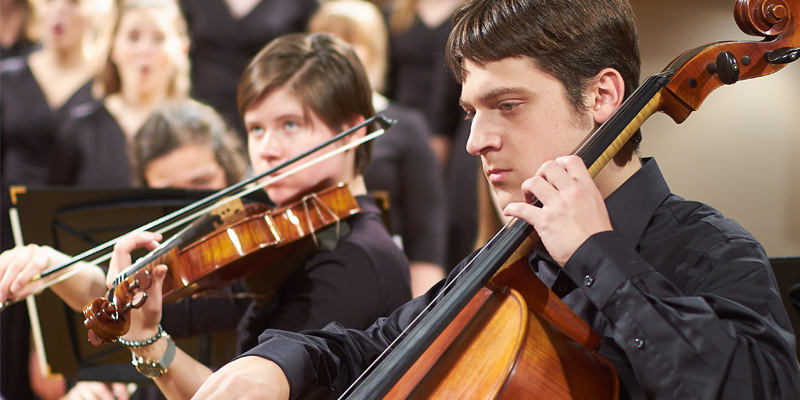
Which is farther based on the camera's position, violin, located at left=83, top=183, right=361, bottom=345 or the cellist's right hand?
the cellist's right hand

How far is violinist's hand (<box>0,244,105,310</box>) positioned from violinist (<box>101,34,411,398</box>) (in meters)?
0.16

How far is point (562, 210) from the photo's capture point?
90 centimetres

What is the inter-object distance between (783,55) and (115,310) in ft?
3.17

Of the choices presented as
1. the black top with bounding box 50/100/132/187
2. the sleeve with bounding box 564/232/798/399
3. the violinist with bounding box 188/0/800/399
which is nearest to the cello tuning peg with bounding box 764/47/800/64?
the violinist with bounding box 188/0/800/399

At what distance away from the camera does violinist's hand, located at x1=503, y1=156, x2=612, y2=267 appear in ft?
2.95

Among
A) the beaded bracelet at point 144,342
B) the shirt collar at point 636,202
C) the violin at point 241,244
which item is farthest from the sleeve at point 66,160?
the shirt collar at point 636,202

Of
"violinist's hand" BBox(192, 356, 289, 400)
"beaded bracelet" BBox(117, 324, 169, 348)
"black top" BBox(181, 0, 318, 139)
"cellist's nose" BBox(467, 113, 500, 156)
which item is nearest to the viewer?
"violinist's hand" BBox(192, 356, 289, 400)

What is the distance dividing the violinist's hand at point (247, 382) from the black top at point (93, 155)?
6.45 ft

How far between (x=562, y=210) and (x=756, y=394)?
272mm

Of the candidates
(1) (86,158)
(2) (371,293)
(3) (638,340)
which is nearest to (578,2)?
(3) (638,340)

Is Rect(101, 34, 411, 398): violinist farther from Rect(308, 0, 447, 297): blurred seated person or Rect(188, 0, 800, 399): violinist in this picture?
Rect(308, 0, 447, 297): blurred seated person

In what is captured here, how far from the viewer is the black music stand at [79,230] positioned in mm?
1661

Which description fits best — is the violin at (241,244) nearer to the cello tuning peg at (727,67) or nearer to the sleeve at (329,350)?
the sleeve at (329,350)

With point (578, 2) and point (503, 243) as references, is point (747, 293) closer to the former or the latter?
point (503, 243)
